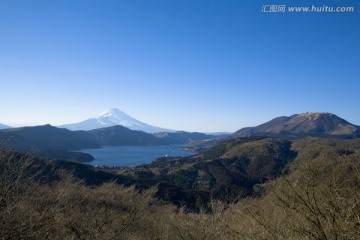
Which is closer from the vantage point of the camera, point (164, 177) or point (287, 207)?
point (287, 207)

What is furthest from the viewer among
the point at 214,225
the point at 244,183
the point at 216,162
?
the point at 216,162

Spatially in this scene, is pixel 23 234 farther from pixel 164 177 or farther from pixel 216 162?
pixel 216 162

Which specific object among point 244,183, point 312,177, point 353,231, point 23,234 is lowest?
point 244,183

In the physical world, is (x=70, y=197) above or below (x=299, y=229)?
below

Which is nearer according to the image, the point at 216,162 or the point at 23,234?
the point at 23,234

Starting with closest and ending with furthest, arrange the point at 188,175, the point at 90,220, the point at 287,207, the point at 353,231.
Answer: the point at 353,231 < the point at 287,207 < the point at 90,220 < the point at 188,175

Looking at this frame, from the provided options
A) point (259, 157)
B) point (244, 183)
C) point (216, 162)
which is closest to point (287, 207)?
point (244, 183)

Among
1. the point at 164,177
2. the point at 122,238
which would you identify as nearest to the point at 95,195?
the point at 122,238

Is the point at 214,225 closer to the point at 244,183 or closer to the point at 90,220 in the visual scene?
the point at 90,220

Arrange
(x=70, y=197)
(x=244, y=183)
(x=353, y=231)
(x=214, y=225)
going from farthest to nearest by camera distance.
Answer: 1. (x=244, y=183)
2. (x=70, y=197)
3. (x=214, y=225)
4. (x=353, y=231)
